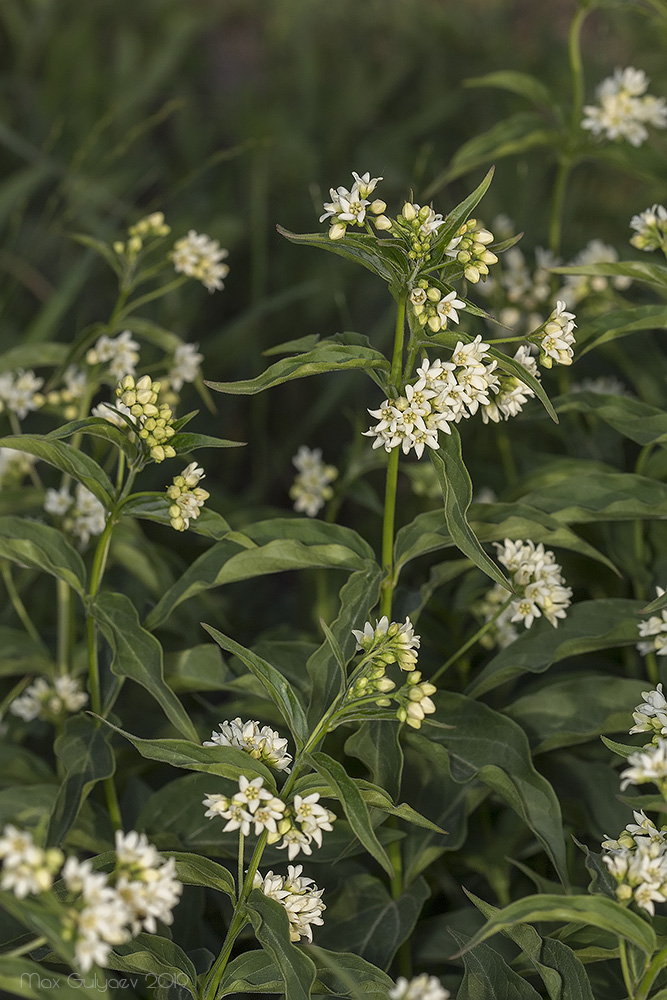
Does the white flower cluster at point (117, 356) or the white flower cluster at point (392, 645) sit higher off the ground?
the white flower cluster at point (117, 356)

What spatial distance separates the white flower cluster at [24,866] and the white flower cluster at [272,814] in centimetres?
28

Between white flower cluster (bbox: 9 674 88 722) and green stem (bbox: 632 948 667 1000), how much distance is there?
1154 millimetres

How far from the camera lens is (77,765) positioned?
5.68ft

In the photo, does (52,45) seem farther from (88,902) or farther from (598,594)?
(88,902)

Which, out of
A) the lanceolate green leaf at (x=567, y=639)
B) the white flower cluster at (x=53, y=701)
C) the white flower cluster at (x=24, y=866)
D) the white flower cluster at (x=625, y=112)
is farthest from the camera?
the white flower cluster at (x=625, y=112)

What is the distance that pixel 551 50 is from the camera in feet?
14.6

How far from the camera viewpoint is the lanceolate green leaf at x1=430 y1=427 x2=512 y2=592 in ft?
4.79

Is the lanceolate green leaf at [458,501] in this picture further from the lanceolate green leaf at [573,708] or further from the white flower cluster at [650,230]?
the white flower cluster at [650,230]

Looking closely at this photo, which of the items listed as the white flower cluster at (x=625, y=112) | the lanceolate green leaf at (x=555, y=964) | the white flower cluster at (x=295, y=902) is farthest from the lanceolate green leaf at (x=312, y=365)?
the white flower cluster at (x=625, y=112)

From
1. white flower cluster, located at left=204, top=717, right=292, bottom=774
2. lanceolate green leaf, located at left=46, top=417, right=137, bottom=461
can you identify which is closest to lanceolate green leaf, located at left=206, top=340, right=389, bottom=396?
lanceolate green leaf, located at left=46, top=417, right=137, bottom=461

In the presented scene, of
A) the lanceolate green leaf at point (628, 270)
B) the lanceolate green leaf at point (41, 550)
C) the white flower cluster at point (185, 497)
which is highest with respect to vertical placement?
the lanceolate green leaf at point (628, 270)

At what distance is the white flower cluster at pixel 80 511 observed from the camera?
2010mm

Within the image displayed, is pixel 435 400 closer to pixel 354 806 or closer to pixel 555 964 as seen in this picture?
pixel 354 806

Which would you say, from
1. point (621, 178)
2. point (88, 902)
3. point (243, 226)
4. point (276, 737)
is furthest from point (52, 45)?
point (88, 902)
